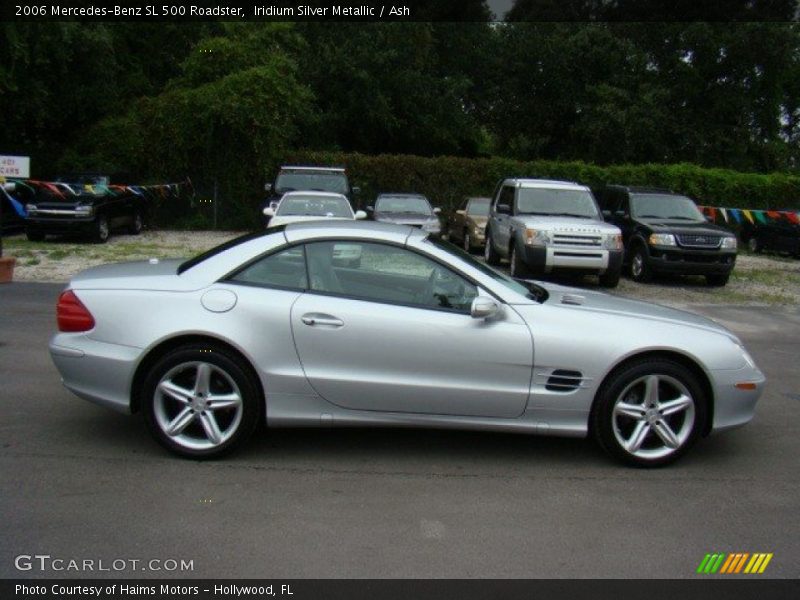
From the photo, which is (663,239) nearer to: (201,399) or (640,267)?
(640,267)

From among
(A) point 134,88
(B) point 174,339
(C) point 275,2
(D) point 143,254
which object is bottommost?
(D) point 143,254

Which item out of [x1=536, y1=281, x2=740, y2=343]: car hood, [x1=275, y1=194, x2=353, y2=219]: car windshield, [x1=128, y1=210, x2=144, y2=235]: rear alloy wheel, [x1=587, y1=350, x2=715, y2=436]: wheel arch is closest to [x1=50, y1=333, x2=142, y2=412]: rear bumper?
[x1=536, y1=281, x2=740, y2=343]: car hood

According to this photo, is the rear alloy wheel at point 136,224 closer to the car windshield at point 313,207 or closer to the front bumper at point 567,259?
the car windshield at point 313,207

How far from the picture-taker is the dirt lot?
1416 cm

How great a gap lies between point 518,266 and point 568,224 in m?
1.17

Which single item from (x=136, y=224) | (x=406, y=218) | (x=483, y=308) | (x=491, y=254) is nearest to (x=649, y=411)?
(x=483, y=308)

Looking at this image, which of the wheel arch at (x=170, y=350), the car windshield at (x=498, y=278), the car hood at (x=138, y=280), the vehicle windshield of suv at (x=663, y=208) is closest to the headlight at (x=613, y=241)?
the vehicle windshield of suv at (x=663, y=208)

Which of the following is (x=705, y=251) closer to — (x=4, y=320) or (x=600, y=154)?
(x=4, y=320)

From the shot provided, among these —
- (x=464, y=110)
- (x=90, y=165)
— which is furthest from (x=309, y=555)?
(x=464, y=110)

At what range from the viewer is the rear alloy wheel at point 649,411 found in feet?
16.6

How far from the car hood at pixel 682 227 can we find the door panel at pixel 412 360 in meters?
11.4

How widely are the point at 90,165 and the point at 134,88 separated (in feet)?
17.9

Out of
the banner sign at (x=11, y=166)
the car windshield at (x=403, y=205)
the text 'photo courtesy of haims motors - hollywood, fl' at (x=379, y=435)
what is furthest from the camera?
the car windshield at (x=403, y=205)

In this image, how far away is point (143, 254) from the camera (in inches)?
694
